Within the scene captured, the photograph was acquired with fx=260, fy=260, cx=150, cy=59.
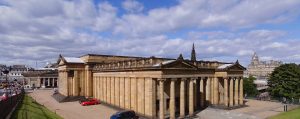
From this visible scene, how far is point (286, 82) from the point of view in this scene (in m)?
67.5

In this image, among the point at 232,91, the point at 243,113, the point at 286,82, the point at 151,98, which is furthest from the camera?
the point at 286,82

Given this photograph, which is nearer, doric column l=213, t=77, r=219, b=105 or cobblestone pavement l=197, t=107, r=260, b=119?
cobblestone pavement l=197, t=107, r=260, b=119

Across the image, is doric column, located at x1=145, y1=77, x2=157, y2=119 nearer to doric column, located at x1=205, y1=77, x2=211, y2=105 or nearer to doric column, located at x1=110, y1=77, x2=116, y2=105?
doric column, located at x1=205, y1=77, x2=211, y2=105

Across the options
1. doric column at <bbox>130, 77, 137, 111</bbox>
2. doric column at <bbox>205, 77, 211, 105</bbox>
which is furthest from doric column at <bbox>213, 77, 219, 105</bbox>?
doric column at <bbox>130, 77, 137, 111</bbox>

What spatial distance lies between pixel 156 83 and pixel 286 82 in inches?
1770

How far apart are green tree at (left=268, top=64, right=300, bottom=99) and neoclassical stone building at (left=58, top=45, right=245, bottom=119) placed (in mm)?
21560

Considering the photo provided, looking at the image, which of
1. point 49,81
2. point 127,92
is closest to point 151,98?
point 127,92

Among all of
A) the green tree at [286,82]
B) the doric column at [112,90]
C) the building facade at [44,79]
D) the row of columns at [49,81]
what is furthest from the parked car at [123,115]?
the row of columns at [49,81]

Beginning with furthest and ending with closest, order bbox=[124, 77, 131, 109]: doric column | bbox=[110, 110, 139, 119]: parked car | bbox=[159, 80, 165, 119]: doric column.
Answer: bbox=[124, 77, 131, 109]: doric column → bbox=[110, 110, 139, 119]: parked car → bbox=[159, 80, 165, 119]: doric column

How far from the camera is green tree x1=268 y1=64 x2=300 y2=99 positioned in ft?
216

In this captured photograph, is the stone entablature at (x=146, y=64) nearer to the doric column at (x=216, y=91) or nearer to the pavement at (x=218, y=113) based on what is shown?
the doric column at (x=216, y=91)

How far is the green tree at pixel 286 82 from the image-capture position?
216 ft

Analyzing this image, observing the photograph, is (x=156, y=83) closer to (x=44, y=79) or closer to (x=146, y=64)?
(x=146, y=64)

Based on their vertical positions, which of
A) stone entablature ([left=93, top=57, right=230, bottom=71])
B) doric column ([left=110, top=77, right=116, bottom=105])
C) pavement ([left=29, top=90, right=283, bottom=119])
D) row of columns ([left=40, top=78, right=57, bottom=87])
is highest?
stone entablature ([left=93, top=57, right=230, bottom=71])
